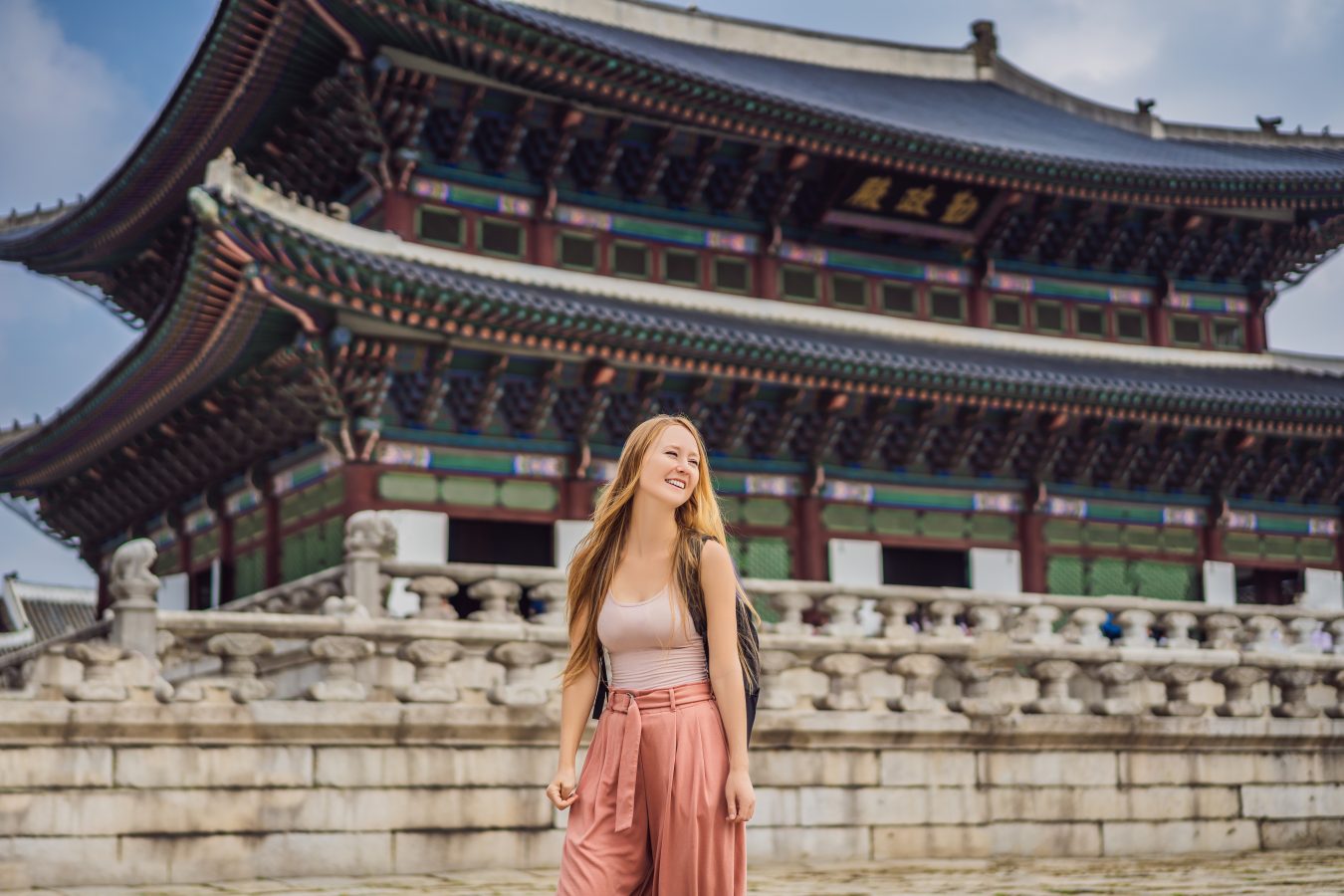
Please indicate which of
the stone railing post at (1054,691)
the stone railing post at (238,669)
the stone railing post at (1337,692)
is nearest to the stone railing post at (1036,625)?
the stone railing post at (1054,691)

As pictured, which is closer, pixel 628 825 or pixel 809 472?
pixel 628 825

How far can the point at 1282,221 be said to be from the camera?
26.6m

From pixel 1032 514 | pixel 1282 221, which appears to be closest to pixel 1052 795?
pixel 1032 514

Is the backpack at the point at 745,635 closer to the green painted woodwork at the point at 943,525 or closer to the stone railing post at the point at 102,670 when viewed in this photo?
the stone railing post at the point at 102,670

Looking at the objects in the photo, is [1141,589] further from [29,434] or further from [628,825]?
[628,825]

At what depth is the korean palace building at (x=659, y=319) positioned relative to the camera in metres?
18.9

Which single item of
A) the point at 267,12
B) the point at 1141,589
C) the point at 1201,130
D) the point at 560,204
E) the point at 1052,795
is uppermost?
the point at 1201,130

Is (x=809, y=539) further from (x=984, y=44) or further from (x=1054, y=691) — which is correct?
(x=984, y=44)

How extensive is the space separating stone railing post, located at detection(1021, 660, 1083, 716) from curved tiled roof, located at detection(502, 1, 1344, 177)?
927 centimetres

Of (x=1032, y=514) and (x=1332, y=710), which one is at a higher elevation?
(x=1032, y=514)

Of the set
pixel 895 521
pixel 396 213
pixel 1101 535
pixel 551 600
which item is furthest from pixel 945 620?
pixel 1101 535

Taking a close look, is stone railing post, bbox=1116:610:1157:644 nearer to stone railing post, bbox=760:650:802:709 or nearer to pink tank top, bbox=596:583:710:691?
stone railing post, bbox=760:650:802:709

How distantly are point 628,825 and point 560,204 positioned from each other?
17.0 m

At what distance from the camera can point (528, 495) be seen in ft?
66.2
